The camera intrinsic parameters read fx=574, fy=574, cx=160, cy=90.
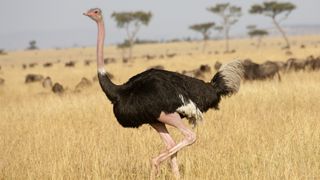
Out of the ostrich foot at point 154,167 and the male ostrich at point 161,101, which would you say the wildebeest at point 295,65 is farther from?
the ostrich foot at point 154,167

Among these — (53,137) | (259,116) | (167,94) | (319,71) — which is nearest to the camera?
(167,94)

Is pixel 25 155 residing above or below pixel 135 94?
below

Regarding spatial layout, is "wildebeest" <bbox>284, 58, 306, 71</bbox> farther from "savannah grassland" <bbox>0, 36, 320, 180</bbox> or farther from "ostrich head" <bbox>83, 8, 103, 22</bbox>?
"ostrich head" <bbox>83, 8, 103, 22</bbox>

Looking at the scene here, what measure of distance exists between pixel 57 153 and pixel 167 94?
8.26ft

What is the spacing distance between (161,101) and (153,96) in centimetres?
9

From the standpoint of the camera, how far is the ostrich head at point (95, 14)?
6324mm

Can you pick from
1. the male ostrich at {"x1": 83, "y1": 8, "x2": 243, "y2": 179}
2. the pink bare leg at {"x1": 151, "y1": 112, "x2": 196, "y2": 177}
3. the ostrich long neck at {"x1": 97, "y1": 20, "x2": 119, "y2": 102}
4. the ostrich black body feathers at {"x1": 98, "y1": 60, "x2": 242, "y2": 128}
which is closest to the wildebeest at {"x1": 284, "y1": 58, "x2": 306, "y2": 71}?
the male ostrich at {"x1": 83, "y1": 8, "x2": 243, "y2": 179}

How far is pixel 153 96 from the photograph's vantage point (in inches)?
221

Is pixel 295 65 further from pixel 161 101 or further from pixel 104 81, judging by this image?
pixel 161 101

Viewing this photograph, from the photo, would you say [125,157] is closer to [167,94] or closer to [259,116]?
[167,94]

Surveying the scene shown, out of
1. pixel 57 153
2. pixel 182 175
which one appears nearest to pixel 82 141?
pixel 57 153

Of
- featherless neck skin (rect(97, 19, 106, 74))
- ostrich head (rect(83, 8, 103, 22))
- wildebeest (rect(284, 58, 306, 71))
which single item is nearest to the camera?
featherless neck skin (rect(97, 19, 106, 74))

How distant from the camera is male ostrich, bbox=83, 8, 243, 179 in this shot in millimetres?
5598

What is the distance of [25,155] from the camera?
7.42 m
